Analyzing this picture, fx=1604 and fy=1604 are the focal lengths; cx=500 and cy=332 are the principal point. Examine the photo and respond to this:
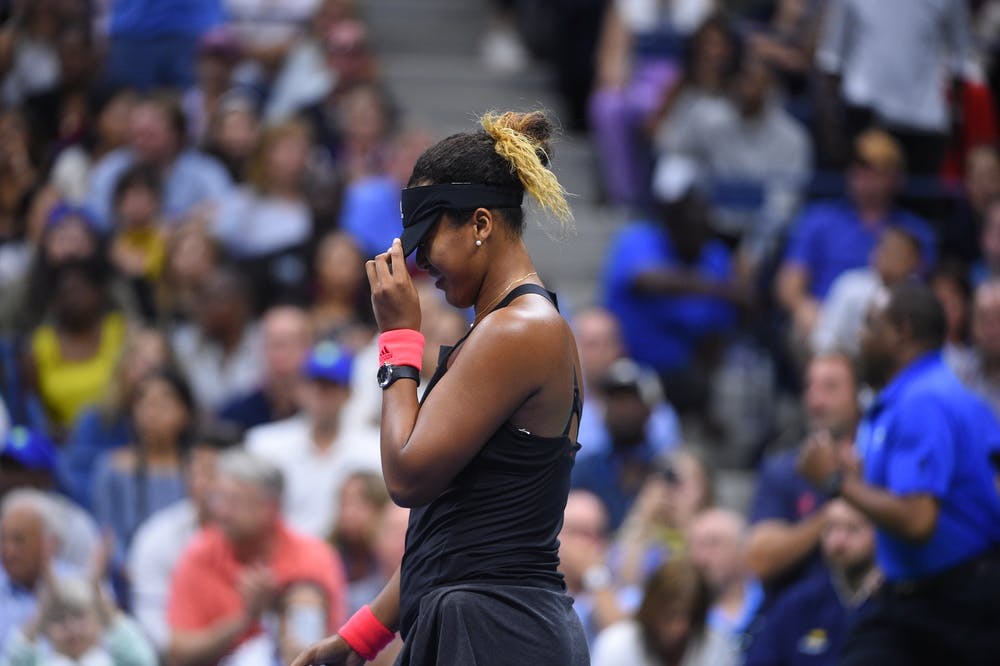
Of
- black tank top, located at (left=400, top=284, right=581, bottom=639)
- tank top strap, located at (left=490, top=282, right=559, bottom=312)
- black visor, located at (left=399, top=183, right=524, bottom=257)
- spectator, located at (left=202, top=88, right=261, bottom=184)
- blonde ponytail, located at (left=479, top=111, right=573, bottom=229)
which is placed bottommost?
spectator, located at (left=202, top=88, right=261, bottom=184)

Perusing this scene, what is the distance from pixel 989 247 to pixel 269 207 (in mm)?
4072

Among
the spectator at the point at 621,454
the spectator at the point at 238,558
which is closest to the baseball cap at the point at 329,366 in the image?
the spectator at the point at 238,558

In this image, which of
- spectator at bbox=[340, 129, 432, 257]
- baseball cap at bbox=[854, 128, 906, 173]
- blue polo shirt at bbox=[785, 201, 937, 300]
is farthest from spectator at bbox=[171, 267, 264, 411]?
baseball cap at bbox=[854, 128, 906, 173]

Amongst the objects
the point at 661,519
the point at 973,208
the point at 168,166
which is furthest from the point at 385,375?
the point at 973,208

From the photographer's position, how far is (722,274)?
9.11 m

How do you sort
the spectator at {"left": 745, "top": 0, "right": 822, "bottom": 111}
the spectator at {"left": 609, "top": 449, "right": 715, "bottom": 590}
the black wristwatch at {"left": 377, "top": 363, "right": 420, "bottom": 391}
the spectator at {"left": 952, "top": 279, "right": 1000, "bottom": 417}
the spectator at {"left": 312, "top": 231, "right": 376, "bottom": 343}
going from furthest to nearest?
the spectator at {"left": 745, "top": 0, "right": 822, "bottom": 111}
the spectator at {"left": 312, "top": 231, "right": 376, "bottom": 343}
the spectator at {"left": 952, "top": 279, "right": 1000, "bottom": 417}
the spectator at {"left": 609, "top": 449, "right": 715, "bottom": 590}
the black wristwatch at {"left": 377, "top": 363, "right": 420, "bottom": 391}

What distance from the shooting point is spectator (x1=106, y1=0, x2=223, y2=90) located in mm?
10648

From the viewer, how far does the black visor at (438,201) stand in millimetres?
3438

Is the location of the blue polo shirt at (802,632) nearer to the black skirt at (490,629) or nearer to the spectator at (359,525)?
the spectator at (359,525)

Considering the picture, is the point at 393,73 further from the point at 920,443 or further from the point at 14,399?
the point at 920,443

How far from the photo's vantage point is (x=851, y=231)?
9070mm

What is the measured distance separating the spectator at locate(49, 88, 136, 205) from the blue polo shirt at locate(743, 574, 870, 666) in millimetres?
5372

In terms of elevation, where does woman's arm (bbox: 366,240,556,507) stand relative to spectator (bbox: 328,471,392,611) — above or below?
above

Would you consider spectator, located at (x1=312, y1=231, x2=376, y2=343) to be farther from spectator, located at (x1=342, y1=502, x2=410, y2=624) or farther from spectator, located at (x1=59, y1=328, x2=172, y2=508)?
spectator, located at (x1=342, y1=502, x2=410, y2=624)
